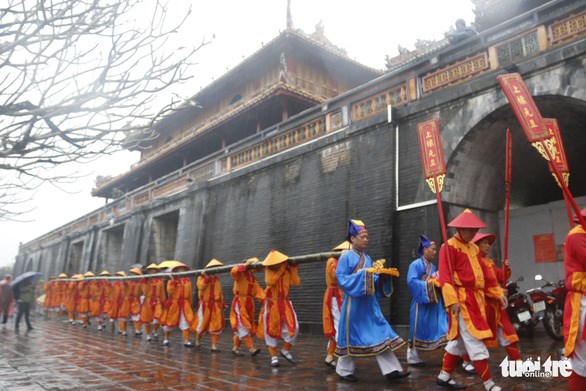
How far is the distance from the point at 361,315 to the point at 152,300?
6.63 metres

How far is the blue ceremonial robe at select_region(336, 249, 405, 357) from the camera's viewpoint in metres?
4.53

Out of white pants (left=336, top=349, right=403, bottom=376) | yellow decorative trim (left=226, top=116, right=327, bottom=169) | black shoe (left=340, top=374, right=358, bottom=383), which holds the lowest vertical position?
black shoe (left=340, top=374, right=358, bottom=383)

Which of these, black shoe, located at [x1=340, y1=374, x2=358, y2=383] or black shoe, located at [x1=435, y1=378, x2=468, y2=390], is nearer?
black shoe, located at [x1=435, y1=378, x2=468, y2=390]

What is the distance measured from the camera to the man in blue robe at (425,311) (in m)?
5.42

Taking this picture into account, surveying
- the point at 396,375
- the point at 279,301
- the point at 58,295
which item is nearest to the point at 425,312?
the point at 396,375

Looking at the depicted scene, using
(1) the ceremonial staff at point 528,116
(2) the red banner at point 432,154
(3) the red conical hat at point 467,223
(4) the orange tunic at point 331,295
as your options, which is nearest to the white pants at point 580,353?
(3) the red conical hat at point 467,223

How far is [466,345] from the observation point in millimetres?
3898

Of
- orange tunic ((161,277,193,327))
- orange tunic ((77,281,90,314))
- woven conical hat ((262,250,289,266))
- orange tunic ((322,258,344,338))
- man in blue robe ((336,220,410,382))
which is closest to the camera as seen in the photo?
man in blue robe ((336,220,410,382))

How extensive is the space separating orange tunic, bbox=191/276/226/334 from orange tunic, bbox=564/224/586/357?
18.6 ft

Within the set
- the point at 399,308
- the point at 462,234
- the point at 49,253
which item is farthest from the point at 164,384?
the point at 49,253

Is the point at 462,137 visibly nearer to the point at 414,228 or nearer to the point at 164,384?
the point at 414,228

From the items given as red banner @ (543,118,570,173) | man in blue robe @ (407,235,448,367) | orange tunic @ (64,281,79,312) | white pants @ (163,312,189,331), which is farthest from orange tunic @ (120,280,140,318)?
A: red banner @ (543,118,570,173)

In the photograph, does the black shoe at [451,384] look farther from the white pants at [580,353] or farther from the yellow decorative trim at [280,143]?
the yellow decorative trim at [280,143]

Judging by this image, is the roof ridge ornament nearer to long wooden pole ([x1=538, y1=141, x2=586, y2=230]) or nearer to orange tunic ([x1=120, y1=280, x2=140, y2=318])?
orange tunic ([x1=120, y1=280, x2=140, y2=318])
